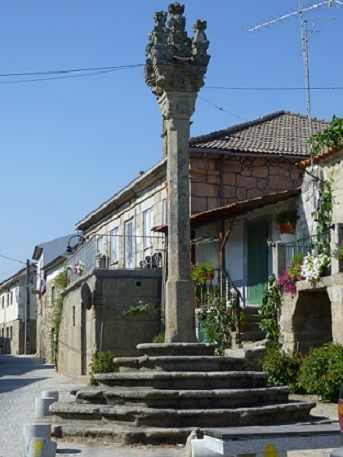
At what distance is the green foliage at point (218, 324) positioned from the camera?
1738cm

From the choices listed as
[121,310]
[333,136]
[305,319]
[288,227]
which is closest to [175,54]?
[333,136]

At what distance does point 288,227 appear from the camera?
18141mm

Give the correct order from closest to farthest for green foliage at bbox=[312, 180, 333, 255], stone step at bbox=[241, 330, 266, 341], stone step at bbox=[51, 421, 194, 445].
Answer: stone step at bbox=[51, 421, 194, 445] → green foliage at bbox=[312, 180, 333, 255] → stone step at bbox=[241, 330, 266, 341]

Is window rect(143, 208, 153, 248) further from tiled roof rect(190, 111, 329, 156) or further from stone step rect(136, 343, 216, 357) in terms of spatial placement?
stone step rect(136, 343, 216, 357)

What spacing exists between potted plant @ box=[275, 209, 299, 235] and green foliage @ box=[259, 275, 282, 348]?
1993 mm

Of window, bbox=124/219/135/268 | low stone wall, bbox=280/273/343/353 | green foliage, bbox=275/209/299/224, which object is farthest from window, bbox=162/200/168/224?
low stone wall, bbox=280/273/343/353

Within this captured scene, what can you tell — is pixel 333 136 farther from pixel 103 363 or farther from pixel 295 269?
pixel 103 363

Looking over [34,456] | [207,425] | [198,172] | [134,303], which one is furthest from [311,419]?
[198,172]

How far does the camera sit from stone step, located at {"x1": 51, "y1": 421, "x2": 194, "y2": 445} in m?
8.80

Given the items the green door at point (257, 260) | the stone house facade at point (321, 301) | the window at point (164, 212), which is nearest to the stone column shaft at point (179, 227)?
the stone house facade at point (321, 301)

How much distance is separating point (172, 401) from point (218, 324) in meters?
8.42

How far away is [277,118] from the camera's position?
25.7m

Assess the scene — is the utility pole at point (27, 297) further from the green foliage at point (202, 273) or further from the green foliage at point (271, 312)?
the green foliage at point (271, 312)

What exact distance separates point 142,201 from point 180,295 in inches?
604
